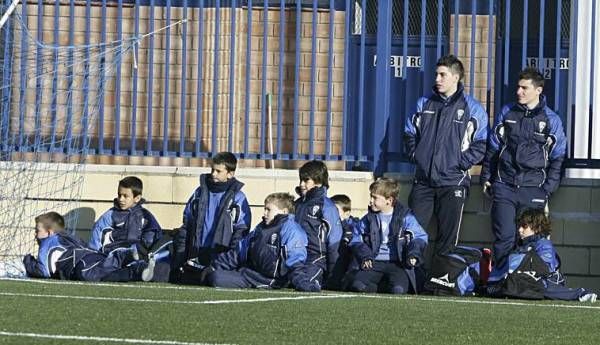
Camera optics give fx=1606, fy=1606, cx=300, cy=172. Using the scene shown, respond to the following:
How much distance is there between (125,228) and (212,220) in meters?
0.83

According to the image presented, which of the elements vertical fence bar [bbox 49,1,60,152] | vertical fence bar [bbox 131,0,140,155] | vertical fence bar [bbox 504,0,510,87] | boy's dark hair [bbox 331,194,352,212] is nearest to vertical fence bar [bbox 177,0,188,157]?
vertical fence bar [bbox 131,0,140,155]

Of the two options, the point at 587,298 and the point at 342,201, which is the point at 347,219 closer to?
the point at 342,201

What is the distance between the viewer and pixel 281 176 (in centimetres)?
1439

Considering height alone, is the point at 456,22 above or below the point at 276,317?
above

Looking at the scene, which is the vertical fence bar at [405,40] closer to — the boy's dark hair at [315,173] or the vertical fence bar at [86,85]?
the boy's dark hair at [315,173]

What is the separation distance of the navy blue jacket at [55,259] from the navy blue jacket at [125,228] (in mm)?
446

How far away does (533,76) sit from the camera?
13258mm

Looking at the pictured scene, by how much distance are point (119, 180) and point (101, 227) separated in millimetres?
730

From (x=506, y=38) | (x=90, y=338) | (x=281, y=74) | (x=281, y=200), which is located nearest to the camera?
(x=90, y=338)

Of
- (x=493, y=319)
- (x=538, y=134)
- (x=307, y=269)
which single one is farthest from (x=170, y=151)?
(x=493, y=319)

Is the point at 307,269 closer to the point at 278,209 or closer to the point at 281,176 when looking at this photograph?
the point at 278,209

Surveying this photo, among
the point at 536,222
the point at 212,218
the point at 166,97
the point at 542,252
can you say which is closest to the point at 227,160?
the point at 212,218

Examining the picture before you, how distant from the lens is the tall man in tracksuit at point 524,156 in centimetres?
1334

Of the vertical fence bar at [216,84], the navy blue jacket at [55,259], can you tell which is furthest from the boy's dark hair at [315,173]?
the navy blue jacket at [55,259]
